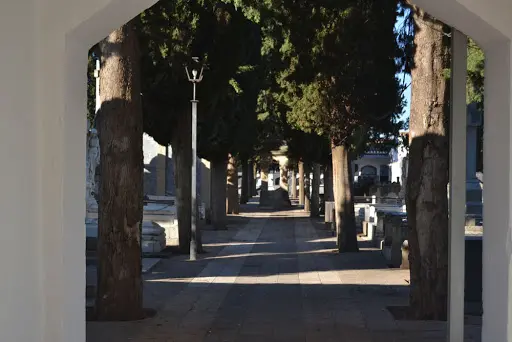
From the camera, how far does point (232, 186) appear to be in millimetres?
38125

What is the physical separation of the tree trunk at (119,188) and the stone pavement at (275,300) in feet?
1.38

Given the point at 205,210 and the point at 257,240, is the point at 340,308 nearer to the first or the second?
the point at 257,240

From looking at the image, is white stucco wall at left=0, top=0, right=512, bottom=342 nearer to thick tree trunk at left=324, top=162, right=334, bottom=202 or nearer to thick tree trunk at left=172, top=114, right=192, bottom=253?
thick tree trunk at left=172, top=114, right=192, bottom=253

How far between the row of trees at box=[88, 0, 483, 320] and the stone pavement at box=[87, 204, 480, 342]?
0.83 meters

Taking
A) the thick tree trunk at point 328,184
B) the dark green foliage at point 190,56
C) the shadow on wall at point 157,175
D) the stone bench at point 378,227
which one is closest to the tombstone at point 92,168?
the dark green foliage at point 190,56

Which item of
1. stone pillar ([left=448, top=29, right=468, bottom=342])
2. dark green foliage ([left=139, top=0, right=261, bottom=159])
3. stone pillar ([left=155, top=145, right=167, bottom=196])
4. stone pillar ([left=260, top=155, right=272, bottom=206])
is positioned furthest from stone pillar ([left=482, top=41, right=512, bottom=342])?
stone pillar ([left=260, top=155, right=272, bottom=206])

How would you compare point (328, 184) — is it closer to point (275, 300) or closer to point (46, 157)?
point (275, 300)

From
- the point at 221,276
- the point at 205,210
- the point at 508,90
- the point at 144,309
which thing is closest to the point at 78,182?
the point at 508,90

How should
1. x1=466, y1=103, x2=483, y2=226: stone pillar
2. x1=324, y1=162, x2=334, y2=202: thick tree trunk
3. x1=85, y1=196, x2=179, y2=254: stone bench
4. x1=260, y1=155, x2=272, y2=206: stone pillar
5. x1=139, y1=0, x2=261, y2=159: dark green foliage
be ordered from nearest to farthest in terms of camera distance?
1. x1=139, y1=0, x2=261, y2=159: dark green foliage
2. x1=85, y1=196, x2=179, y2=254: stone bench
3. x1=466, y1=103, x2=483, y2=226: stone pillar
4. x1=324, y1=162, x2=334, y2=202: thick tree trunk
5. x1=260, y1=155, x2=272, y2=206: stone pillar

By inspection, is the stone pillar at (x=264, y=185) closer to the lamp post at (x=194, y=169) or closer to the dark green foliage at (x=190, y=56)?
the dark green foliage at (x=190, y=56)

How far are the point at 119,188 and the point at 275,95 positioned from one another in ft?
40.4

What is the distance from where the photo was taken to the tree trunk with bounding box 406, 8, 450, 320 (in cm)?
895

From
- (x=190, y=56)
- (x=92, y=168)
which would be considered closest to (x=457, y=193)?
(x=190, y=56)

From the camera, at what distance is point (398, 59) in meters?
14.8
